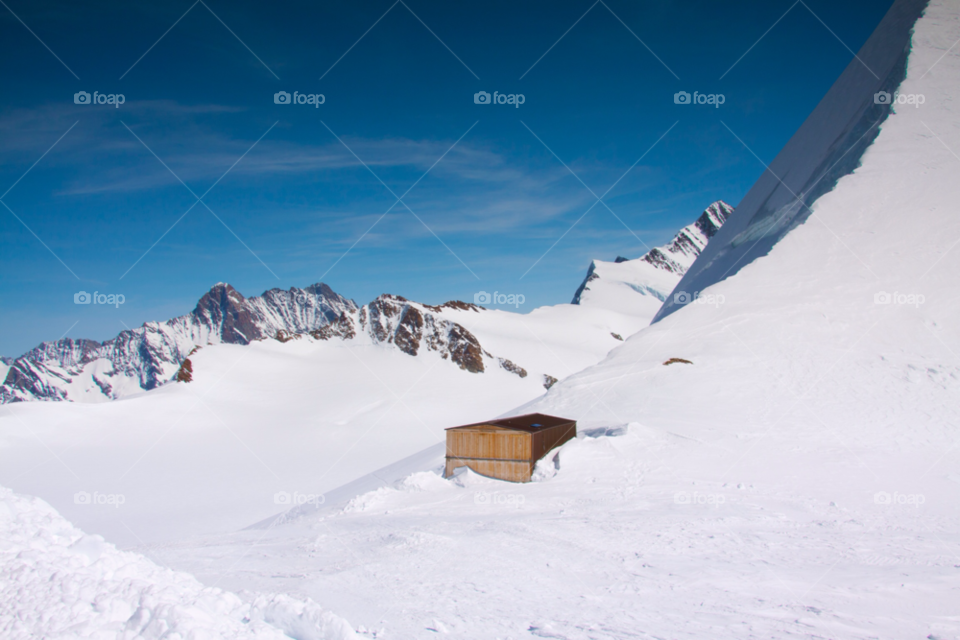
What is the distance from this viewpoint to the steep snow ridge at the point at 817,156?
105 ft

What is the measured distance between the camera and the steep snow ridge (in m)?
32.0

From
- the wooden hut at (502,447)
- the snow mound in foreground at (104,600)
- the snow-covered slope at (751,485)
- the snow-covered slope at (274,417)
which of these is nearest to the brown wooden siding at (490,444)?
the wooden hut at (502,447)

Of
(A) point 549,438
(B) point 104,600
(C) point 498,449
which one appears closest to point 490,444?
(C) point 498,449

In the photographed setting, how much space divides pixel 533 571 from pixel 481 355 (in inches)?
2210

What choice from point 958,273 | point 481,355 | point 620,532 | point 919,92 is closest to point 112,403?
point 481,355

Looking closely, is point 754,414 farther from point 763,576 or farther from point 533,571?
point 533,571

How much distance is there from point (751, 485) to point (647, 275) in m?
116

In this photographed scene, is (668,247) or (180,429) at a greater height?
(668,247)

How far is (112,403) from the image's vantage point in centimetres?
4406

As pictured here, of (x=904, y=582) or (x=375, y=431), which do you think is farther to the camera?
(x=375, y=431)

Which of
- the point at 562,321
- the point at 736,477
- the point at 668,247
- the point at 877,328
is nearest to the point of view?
the point at 736,477

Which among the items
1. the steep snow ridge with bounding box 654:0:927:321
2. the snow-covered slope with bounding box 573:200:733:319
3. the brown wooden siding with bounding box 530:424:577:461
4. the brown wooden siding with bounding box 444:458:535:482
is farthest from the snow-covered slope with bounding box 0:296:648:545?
the snow-covered slope with bounding box 573:200:733:319

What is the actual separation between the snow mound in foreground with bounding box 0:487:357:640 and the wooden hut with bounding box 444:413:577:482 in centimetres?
1064

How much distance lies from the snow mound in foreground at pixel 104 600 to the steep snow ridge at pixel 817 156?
31.8 m
